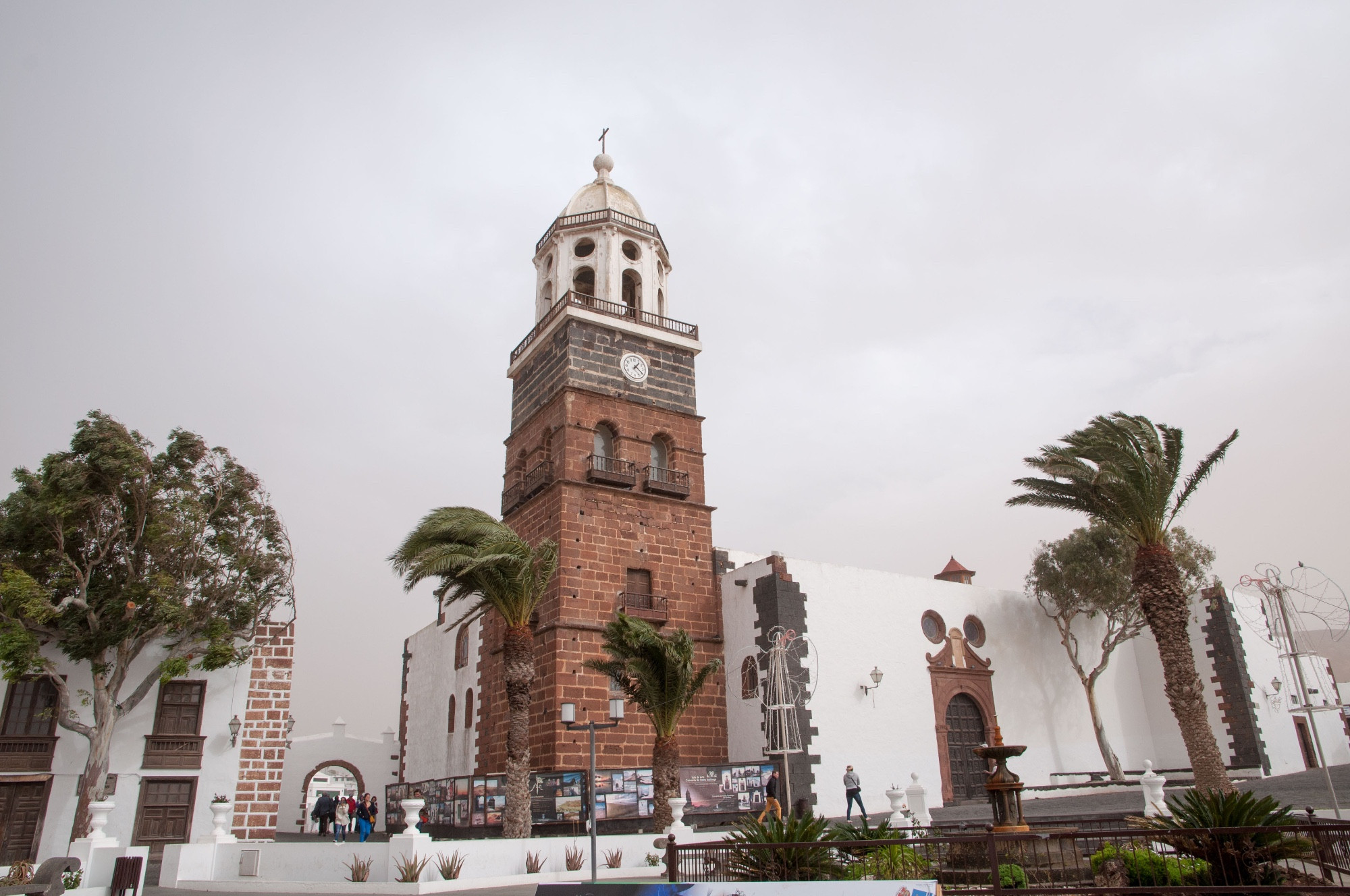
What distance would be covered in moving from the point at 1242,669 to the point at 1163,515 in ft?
42.7

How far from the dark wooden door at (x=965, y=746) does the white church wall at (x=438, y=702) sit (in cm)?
1256

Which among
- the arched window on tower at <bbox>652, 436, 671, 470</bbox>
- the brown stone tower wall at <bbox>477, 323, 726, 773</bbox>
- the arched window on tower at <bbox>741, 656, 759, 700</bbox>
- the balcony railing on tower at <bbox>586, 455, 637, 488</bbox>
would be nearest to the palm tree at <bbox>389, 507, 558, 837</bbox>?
the brown stone tower wall at <bbox>477, 323, 726, 773</bbox>

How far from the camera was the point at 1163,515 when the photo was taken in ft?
57.7

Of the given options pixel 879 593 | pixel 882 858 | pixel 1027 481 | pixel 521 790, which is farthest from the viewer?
pixel 879 593

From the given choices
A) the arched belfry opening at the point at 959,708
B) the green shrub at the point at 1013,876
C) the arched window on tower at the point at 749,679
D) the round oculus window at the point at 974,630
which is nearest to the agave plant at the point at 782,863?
the green shrub at the point at 1013,876

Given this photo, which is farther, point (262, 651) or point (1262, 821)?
point (262, 651)

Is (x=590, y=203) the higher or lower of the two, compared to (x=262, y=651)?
higher

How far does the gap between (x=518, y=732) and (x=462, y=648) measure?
425 inches

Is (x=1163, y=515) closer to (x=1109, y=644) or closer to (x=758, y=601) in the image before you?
(x=758, y=601)

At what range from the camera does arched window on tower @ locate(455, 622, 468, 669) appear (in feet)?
86.5

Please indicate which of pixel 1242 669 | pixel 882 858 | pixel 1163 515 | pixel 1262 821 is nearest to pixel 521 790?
pixel 882 858

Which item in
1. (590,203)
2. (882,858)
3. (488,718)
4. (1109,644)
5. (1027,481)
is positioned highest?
(590,203)

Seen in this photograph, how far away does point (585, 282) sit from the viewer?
26.9 metres

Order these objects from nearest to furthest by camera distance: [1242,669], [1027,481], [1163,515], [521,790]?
1. [521,790]
2. [1163,515]
3. [1027,481]
4. [1242,669]
